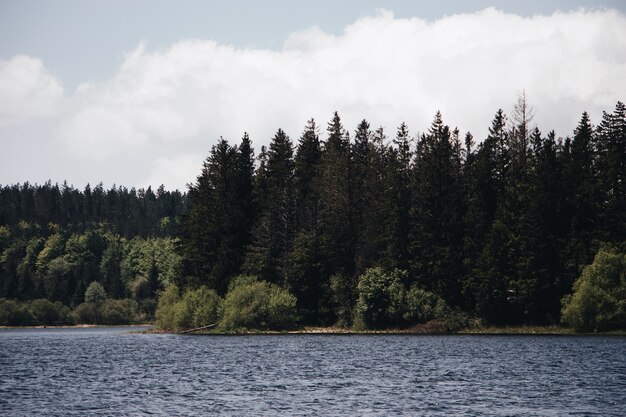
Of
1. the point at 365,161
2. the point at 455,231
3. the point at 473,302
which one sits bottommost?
the point at 473,302

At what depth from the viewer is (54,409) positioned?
43812 millimetres

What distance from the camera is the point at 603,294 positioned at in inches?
3642

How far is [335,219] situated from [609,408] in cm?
8044

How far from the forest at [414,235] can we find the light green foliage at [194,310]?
0.20 metres

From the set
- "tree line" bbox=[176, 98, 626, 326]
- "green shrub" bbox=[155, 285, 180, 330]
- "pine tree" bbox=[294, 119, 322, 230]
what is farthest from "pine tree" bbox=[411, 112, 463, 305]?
"green shrub" bbox=[155, 285, 180, 330]

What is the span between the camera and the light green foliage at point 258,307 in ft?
368

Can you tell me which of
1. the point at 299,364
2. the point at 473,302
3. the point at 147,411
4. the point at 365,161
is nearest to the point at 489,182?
the point at 473,302

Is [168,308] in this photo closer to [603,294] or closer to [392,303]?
[392,303]

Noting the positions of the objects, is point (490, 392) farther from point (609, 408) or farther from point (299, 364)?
point (299, 364)

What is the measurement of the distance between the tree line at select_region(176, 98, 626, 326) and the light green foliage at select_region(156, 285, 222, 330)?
6192 mm

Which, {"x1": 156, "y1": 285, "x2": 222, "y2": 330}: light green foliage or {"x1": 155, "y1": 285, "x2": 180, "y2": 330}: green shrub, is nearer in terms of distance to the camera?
{"x1": 156, "y1": 285, "x2": 222, "y2": 330}: light green foliage

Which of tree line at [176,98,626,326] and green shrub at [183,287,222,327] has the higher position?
tree line at [176,98,626,326]

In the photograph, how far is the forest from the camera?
4006 inches

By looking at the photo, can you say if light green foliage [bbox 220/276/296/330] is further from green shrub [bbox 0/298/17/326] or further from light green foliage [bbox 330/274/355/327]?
green shrub [bbox 0/298/17/326]
